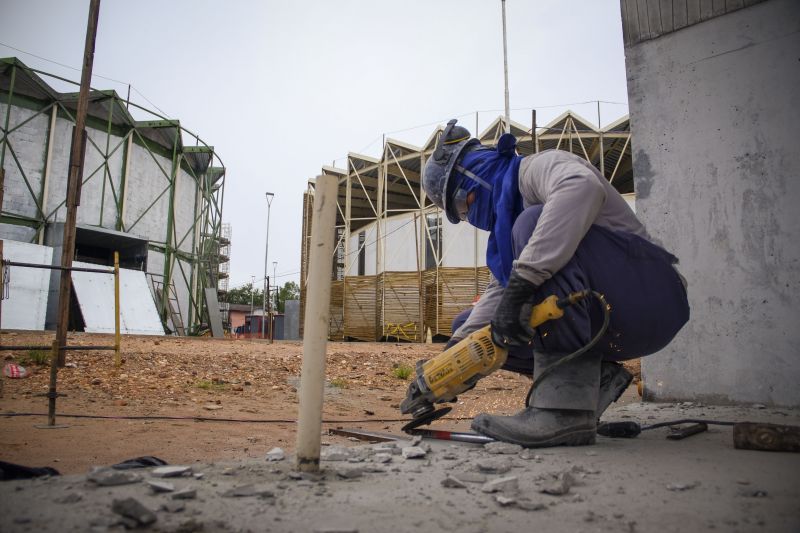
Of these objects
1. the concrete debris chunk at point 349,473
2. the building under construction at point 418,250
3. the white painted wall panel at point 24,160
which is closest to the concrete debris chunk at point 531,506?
the concrete debris chunk at point 349,473

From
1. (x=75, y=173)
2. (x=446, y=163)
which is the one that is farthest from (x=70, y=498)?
(x=75, y=173)

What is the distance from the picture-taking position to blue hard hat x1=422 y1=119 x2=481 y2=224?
9.29ft

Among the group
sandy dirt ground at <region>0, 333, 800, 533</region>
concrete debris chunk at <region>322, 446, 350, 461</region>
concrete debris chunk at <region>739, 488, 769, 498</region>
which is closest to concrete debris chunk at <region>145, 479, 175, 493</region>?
sandy dirt ground at <region>0, 333, 800, 533</region>

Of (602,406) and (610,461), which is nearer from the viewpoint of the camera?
(610,461)

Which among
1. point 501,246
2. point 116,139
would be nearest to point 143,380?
point 501,246

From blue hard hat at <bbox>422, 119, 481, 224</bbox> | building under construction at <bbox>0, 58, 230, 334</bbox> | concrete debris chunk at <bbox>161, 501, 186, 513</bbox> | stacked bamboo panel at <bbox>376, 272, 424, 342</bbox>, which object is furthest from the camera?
stacked bamboo panel at <bbox>376, 272, 424, 342</bbox>

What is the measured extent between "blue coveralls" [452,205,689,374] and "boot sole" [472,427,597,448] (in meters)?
0.36

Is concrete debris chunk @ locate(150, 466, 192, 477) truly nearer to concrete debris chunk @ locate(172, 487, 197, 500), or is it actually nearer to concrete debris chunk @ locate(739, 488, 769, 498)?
concrete debris chunk @ locate(172, 487, 197, 500)

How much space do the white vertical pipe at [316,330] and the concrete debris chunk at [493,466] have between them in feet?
1.94

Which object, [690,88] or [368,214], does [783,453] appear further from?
[368,214]

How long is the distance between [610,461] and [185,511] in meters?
1.47

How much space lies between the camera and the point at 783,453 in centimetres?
192

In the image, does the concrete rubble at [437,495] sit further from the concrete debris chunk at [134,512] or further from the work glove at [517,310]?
the work glove at [517,310]

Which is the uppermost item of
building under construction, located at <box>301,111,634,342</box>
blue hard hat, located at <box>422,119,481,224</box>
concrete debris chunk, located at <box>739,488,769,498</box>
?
building under construction, located at <box>301,111,634,342</box>
